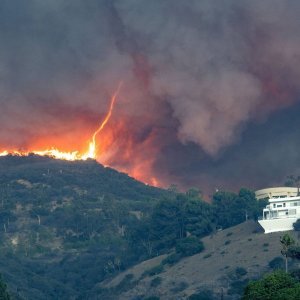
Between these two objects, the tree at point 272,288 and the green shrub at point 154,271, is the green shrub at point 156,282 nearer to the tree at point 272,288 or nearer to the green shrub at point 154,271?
the green shrub at point 154,271

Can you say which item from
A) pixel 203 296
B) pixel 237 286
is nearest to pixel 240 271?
pixel 237 286

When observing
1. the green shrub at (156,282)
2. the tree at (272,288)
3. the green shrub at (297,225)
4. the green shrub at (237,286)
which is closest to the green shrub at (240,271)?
the green shrub at (237,286)

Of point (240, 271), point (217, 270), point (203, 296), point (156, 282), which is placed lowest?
point (203, 296)

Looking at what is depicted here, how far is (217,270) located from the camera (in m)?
178

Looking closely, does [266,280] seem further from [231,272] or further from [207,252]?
[207,252]

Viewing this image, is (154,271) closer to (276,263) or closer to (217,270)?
(217,270)

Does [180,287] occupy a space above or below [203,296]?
above

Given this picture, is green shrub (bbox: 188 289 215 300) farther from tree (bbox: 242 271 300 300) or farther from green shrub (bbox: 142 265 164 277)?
tree (bbox: 242 271 300 300)

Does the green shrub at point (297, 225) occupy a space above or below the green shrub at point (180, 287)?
above

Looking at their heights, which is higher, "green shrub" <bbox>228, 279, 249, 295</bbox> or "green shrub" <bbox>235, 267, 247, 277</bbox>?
"green shrub" <bbox>235, 267, 247, 277</bbox>

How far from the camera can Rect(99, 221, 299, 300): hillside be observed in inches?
6722

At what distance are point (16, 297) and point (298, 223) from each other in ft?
214

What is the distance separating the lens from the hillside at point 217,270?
171 metres

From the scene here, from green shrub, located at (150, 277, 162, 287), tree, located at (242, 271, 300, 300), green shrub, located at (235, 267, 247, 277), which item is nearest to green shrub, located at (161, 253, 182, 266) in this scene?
green shrub, located at (150, 277, 162, 287)
